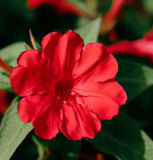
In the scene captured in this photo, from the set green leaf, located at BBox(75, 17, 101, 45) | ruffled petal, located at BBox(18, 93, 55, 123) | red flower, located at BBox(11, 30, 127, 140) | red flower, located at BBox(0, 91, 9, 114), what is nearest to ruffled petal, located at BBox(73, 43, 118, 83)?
red flower, located at BBox(11, 30, 127, 140)

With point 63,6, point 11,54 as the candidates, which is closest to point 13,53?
point 11,54

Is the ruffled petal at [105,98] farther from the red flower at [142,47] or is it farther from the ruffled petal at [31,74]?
the red flower at [142,47]

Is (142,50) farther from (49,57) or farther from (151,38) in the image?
(49,57)

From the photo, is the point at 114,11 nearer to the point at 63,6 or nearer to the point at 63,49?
the point at 63,6

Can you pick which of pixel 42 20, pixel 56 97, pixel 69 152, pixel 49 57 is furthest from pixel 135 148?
pixel 42 20

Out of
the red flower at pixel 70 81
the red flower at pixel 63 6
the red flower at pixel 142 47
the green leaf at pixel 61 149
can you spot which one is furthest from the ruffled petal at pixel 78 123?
the red flower at pixel 63 6

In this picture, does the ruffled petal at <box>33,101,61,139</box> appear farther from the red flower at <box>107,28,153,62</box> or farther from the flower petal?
the red flower at <box>107,28,153,62</box>
